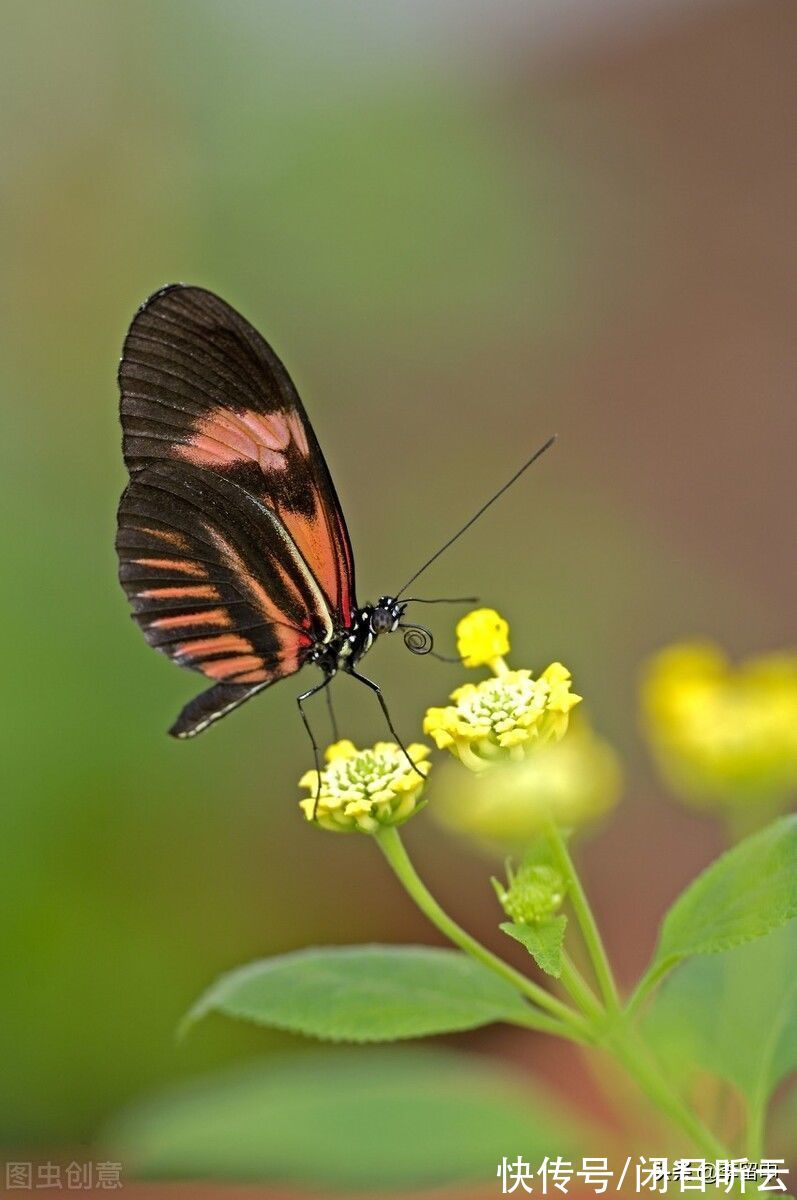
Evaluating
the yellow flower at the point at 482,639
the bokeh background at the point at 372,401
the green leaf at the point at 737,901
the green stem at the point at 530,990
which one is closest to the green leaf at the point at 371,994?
the green stem at the point at 530,990

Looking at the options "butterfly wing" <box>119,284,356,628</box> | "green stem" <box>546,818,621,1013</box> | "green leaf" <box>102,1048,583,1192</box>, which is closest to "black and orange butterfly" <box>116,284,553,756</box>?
"butterfly wing" <box>119,284,356,628</box>

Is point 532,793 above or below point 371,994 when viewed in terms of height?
above

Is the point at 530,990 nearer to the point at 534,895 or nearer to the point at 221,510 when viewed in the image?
the point at 534,895

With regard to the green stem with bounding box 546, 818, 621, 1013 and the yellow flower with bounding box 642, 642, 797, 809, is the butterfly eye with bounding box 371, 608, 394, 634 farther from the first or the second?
the green stem with bounding box 546, 818, 621, 1013

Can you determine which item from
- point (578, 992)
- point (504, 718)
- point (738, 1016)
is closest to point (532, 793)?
point (504, 718)

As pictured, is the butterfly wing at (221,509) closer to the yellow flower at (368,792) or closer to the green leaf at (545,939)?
the yellow flower at (368,792)

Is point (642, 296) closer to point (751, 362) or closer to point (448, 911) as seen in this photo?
point (751, 362)
